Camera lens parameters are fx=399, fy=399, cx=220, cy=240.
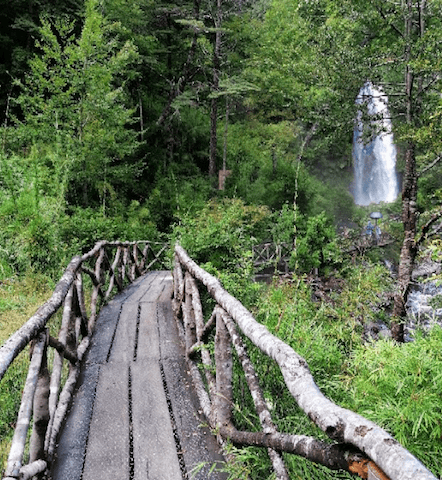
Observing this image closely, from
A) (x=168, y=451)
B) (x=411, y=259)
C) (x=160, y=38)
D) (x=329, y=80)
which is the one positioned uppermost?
(x=160, y=38)

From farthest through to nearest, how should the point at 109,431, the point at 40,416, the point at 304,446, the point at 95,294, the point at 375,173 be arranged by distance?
the point at 375,173
the point at 95,294
the point at 109,431
the point at 40,416
the point at 304,446

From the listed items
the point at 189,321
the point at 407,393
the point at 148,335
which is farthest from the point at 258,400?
the point at 148,335

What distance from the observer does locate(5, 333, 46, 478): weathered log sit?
6.73ft

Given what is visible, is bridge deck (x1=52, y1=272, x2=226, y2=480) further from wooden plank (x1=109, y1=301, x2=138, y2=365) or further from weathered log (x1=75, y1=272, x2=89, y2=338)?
weathered log (x1=75, y1=272, x2=89, y2=338)

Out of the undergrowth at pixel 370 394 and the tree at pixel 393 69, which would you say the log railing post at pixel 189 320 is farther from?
the tree at pixel 393 69

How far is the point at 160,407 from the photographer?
326 centimetres

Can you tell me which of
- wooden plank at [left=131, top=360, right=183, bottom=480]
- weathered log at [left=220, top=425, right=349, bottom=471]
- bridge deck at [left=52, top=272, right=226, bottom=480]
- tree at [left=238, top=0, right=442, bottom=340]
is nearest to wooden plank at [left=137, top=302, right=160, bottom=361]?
bridge deck at [left=52, top=272, right=226, bottom=480]

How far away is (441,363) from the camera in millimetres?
2275

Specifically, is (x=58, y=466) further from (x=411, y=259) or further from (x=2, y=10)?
(x=2, y=10)

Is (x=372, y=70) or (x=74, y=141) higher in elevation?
(x=372, y=70)

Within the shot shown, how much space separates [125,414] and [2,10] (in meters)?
20.6

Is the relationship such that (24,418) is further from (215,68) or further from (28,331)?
(215,68)

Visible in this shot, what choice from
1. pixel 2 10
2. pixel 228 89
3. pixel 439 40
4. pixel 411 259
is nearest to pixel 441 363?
pixel 411 259

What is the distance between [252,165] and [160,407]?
2109 centimetres
